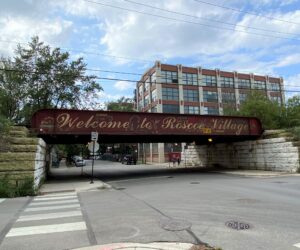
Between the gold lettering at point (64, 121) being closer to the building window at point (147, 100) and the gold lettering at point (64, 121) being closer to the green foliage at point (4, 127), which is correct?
the green foliage at point (4, 127)

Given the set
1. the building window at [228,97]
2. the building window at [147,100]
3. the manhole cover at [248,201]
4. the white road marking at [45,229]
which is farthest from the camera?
the building window at [228,97]

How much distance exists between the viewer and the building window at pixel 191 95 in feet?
225

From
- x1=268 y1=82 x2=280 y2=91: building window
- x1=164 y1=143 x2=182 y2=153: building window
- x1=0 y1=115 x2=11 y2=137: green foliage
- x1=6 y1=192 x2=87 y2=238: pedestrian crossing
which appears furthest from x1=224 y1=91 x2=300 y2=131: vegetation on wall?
x1=268 y1=82 x2=280 y2=91: building window

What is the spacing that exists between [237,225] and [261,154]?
20.6 m

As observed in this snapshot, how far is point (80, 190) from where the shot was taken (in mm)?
17125

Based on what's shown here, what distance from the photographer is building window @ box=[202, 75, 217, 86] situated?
71.6m

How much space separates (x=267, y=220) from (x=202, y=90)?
63.9 m

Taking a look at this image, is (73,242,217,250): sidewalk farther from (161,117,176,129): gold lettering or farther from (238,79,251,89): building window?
(238,79,251,89): building window

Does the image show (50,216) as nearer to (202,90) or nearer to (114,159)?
(202,90)

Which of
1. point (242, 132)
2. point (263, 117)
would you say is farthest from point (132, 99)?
point (242, 132)

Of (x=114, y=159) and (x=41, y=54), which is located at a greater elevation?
(x=41, y=54)

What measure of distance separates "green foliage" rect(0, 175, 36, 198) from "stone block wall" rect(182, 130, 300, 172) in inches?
696

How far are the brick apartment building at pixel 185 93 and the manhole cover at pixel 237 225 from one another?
54100 mm

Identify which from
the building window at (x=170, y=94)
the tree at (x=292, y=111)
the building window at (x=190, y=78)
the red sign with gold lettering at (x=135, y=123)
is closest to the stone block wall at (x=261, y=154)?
the red sign with gold lettering at (x=135, y=123)
